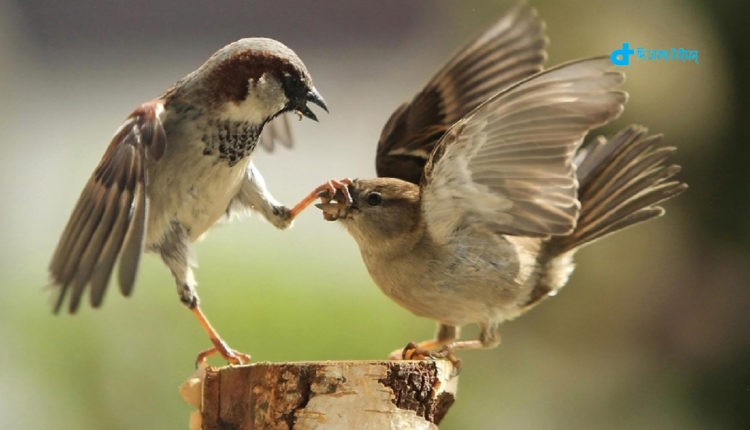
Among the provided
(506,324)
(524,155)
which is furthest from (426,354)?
(506,324)

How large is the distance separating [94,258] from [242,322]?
2050 millimetres

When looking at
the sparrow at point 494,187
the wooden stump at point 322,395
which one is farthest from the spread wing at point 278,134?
the wooden stump at point 322,395

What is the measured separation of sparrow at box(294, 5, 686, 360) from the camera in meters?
2.26

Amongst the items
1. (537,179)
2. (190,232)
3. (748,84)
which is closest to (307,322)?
(190,232)

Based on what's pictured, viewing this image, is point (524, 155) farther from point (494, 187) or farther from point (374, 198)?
point (374, 198)

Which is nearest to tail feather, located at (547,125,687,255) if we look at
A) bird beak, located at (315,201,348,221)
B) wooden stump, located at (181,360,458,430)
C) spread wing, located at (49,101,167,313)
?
bird beak, located at (315,201,348,221)

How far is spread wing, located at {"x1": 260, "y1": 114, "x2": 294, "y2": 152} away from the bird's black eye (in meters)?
0.66

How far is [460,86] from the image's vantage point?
2859 millimetres

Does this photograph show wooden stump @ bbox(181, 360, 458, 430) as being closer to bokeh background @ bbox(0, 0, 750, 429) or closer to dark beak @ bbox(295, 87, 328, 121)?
dark beak @ bbox(295, 87, 328, 121)

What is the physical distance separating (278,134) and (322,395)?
50.9 inches

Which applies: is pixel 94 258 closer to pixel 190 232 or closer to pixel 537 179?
pixel 190 232

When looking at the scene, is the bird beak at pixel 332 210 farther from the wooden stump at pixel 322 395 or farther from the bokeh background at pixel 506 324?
the bokeh background at pixel 506 324

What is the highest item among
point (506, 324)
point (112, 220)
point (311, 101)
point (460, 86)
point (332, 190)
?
point (460, 86)

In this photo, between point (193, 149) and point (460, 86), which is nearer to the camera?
point (193, 149)
